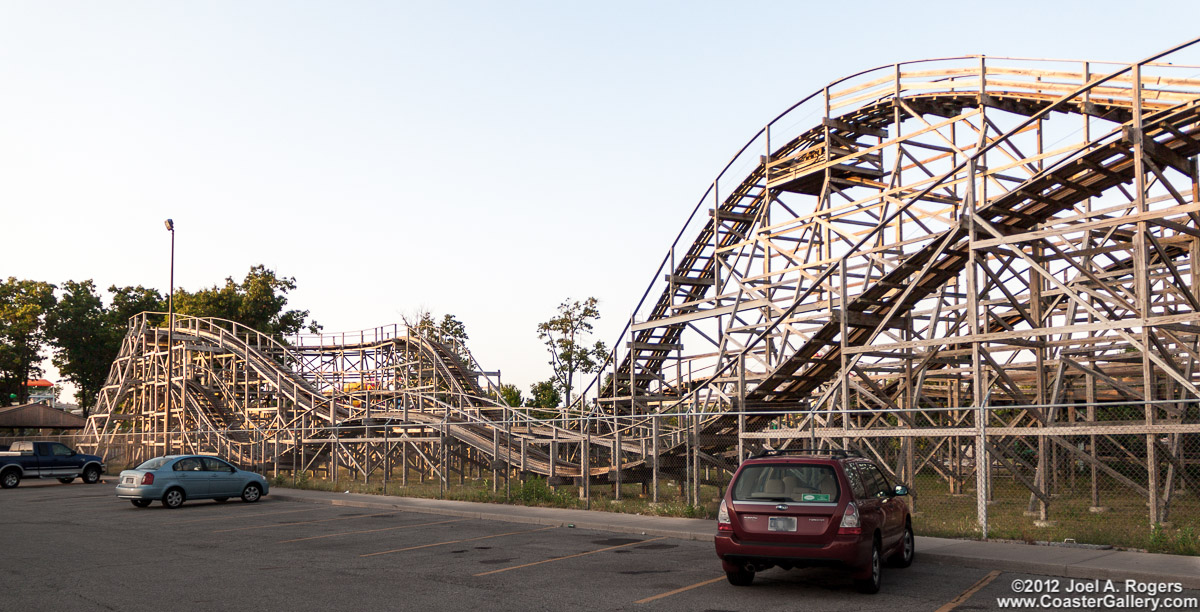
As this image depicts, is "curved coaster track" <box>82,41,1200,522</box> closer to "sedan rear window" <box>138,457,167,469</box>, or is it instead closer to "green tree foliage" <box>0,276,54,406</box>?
"sedan rear window" <box>138,457,167,469</box>

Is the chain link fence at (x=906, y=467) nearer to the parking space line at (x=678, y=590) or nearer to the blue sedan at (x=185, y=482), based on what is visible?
the blue sedan at (x=185, y=482)

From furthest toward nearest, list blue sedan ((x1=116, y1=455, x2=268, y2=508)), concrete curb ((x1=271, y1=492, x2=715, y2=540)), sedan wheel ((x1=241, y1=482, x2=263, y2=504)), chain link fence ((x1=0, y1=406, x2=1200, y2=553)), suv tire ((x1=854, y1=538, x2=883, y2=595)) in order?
sedan wheel ((x1=241, y1=482, x2=263, y2=504)), blue sedan ((x1=116, y1=455, x2=268, y2=508)), concrete curb ((x1=271, y1=492, x2=715, y2=540)), chain link fence ((x1=0, y1=406, x2=1200, y2=553)), suv tire ((x1=854, y1=538, x2=883, y2=595))

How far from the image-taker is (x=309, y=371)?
4872 centimetres

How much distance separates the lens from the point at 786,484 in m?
11.0

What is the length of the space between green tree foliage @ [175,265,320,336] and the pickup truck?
25.3m

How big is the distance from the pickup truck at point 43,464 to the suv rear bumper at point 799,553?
32023 millimetres

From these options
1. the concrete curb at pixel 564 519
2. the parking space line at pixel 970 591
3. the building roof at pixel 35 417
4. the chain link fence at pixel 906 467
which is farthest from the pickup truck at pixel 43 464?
the parking space line at pixel 970 591

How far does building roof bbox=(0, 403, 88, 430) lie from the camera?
50688mm

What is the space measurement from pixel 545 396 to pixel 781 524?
149 feet

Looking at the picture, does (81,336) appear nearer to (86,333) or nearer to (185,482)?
(86,333)

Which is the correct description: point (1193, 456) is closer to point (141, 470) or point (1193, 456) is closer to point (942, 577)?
point (942, 577)

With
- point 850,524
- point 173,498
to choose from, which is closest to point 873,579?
point 850,524

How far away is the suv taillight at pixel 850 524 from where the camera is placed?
10.4 metres

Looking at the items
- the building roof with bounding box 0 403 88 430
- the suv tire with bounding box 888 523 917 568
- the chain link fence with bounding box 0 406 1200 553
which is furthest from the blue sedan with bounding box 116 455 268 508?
the building roof with bounding box 0 403 88 430
